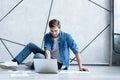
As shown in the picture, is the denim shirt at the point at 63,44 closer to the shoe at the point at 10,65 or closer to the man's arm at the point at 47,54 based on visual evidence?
the man's arm at the point at 47,54

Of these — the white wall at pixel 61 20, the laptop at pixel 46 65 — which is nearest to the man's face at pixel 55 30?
the laptop at pixel 46 65

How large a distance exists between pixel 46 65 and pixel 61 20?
1906 millimetres

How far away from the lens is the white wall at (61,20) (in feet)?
18.7

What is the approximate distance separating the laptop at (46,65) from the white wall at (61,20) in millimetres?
1714

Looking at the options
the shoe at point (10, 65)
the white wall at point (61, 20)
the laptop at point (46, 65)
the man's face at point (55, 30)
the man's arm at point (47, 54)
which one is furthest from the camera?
the white wall at point (61, 20)

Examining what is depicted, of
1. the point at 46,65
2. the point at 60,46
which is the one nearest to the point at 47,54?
the point at 60,46

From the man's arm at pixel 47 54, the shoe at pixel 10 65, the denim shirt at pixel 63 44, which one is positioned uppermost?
the denim shirt at pixel 63 44

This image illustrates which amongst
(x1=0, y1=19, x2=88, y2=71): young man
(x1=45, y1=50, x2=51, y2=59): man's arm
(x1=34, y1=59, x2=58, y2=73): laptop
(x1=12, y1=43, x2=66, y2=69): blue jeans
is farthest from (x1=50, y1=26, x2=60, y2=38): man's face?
(x1=12, y1=43, x2=66, y2=69): blue jeans

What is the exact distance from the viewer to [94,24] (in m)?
5.74

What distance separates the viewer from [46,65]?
3.95 meters

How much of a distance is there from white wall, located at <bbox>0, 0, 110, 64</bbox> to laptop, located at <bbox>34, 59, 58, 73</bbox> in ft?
5.62

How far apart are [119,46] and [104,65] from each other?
445mm

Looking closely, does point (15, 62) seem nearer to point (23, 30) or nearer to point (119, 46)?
point (23, 30)

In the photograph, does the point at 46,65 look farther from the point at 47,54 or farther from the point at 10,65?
the point at 10,65
